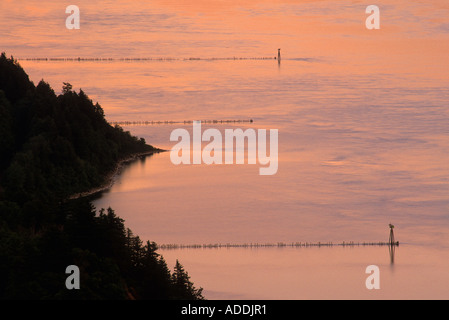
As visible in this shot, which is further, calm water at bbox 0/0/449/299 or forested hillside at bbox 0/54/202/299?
calm water at bbox 0/0/449/299

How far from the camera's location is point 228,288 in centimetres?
4659

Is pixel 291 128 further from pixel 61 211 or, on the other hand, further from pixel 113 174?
pixel 61 211

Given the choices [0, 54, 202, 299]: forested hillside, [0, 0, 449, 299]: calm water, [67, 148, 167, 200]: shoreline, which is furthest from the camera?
[67, 148, 167, 200]: shoreline

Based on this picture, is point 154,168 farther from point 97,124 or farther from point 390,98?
point 390,98

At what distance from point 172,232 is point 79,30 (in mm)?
135490

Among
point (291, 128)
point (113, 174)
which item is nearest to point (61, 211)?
point (113, 174)

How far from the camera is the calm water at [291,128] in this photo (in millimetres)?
51406

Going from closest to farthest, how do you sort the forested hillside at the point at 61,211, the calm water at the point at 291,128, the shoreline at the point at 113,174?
the forested hillside at the point at 61,211, the calm water at the point at 291,128, the shoreline at the point at 113,174

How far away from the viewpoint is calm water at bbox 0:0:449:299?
51406 millimetres

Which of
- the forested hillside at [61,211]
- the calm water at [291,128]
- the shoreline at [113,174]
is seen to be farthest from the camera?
the shoreline at [113,174]

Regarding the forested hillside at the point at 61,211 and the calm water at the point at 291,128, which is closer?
the forested hillside at the point at 61,211

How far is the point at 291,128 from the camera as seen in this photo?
Result: 3711 inches

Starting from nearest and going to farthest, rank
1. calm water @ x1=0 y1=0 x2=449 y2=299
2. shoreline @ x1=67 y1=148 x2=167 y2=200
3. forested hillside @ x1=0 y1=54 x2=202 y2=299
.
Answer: forested hillside @ x1=0 y1=54 x2=202 y2=299 → calm water @ x1=0 y1=0 x2=449 y2=299 → shoreline @ x1=67 y1=148 x2=167 y2=200

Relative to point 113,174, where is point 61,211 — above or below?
below
